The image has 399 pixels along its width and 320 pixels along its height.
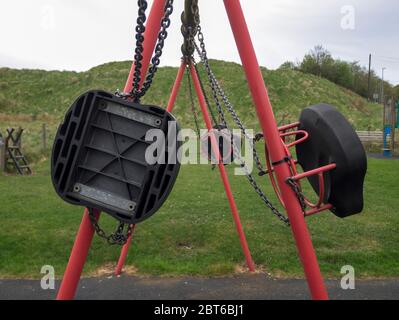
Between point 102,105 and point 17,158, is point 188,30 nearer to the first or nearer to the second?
point 102,105

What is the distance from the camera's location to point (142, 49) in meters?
2.17

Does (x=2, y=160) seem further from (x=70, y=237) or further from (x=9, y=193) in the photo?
(x=70, y=237)

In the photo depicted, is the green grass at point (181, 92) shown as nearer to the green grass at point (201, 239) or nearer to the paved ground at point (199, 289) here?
the green grass at point (201, 239)

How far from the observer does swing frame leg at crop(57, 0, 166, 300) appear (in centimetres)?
223

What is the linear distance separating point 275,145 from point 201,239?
347cm

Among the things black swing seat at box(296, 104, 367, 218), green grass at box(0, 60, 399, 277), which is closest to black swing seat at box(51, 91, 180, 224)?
black swing seat at box(296, 104, 367, 218)

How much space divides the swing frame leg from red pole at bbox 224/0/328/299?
41 cm

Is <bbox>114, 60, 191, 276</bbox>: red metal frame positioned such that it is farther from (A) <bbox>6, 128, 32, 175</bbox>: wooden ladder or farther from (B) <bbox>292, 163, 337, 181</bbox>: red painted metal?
(A) <bbox>6, 128, 32, 175</bbox>: wooden ladder

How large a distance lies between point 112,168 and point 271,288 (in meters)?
2.60

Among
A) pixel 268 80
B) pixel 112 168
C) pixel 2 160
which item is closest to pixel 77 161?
pixel 112 168

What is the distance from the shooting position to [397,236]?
19.0ft

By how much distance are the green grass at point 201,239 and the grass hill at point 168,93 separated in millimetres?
20096

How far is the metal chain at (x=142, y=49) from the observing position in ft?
6.82
